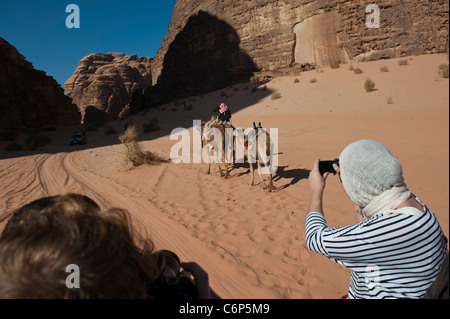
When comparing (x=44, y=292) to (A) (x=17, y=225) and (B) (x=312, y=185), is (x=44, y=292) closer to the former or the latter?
(A) (x=17, y=225)

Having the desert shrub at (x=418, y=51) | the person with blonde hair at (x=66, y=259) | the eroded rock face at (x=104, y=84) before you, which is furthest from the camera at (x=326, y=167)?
the eroded rock face at (x=104, y=84)

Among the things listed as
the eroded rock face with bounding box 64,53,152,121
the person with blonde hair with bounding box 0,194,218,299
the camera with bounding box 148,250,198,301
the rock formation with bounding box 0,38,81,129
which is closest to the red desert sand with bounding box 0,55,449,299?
the camera with bounding box 148,250,198,301

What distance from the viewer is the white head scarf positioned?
3.77 ft

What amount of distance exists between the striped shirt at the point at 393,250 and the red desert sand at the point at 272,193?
4.0 inches

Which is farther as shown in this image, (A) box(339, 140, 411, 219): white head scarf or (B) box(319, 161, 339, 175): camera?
(B) box(319, 161, 339, 175): camera

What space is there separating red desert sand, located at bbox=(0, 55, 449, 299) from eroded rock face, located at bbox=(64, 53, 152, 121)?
2191 inches

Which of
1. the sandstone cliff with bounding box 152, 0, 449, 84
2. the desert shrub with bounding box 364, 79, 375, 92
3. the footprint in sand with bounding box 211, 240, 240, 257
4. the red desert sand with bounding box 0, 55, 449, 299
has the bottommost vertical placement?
the footprint in sand with bounding box 211, 240, 240, 257

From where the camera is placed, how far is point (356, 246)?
48.0 inches

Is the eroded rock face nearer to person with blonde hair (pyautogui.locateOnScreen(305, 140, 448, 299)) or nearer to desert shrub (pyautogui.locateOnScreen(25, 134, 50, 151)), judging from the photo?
desert shrub (pyautogui.locateOnScreen(25, 134, 50, 151))

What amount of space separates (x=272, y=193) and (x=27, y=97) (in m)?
47.0

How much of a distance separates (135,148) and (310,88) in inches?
605

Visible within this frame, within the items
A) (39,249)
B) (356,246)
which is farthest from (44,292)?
(356,246)

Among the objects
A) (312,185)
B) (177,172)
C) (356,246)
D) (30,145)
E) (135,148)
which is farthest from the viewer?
(30,145)

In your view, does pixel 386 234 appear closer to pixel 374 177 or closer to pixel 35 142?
pixel 374 177
